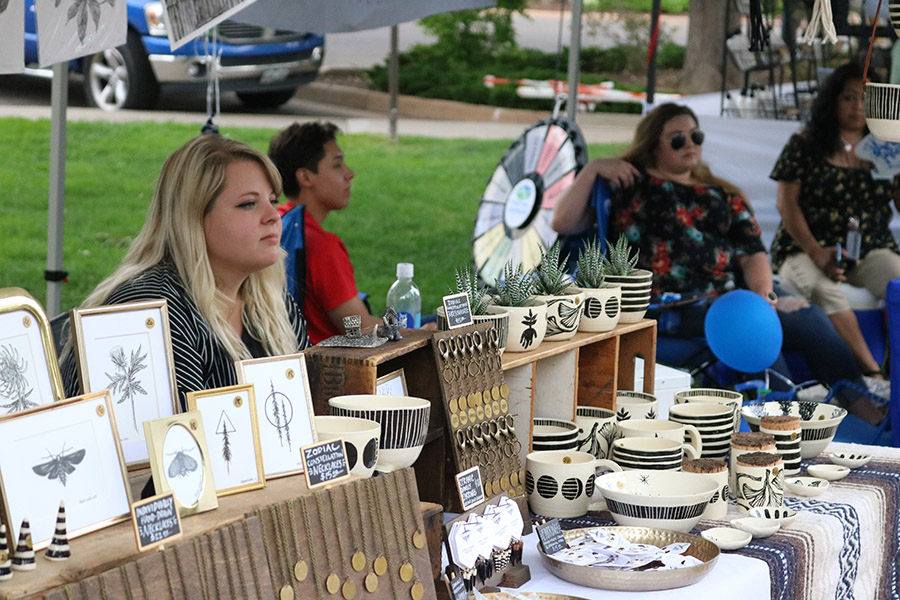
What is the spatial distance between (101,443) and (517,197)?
167 inches

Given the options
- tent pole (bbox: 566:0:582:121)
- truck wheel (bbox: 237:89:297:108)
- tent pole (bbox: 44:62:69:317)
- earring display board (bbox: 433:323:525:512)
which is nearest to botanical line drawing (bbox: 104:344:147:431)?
earring display board (bbox: 433:323:525:512)

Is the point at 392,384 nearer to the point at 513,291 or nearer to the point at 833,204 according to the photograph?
the point at 513,291

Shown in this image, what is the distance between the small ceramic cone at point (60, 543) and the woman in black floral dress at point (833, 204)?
4.37m

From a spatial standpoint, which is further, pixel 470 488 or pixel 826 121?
pixel 826 121

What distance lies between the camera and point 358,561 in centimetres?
141

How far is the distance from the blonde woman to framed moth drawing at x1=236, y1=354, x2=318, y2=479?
1.83 ft

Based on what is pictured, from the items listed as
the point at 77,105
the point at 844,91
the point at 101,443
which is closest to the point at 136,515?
the point at 101,443

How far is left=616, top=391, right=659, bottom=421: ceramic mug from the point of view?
2.49 m

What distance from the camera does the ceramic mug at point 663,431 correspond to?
227 centimetres

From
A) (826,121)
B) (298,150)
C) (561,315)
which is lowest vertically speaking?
(561,315)

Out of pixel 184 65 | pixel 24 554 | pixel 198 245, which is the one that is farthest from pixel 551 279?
pixel 184 65

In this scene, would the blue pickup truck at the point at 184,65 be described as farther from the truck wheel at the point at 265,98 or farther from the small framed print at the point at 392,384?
the small framed print at the point at 392,384

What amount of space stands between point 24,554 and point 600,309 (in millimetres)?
1452

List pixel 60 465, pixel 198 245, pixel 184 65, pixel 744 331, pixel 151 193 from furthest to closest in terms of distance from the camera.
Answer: pixel 184 65, pixel 151 193, pixel 744 331, pixel 198 245, pixel 60 465
